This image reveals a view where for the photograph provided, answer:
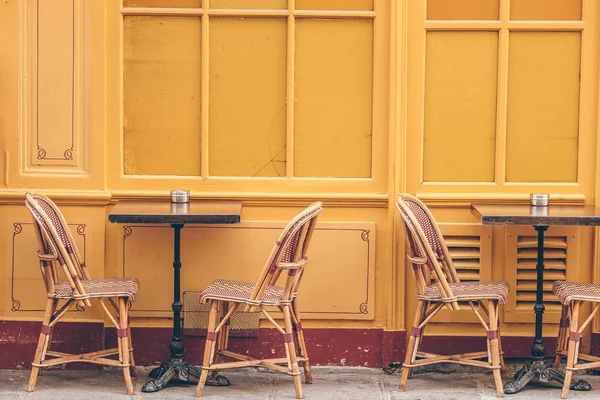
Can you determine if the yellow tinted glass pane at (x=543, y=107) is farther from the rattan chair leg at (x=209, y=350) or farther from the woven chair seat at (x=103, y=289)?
the woven chair seat at (x=103, y=289)

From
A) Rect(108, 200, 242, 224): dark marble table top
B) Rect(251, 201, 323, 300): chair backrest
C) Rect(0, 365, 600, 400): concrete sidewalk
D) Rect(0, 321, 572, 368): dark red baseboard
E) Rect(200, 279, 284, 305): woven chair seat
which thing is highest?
Rect(108, 200, 242, 224): dark marble table top

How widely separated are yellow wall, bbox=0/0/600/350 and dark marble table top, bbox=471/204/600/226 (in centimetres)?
36

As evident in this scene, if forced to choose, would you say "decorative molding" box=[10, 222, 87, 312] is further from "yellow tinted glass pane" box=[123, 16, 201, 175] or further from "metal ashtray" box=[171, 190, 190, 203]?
"metal ashtray" box=[171, 190, 190, 203]

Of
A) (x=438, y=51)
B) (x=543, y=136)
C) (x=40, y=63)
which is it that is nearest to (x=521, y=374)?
(x=543, y=136)

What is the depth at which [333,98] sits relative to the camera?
6527mm

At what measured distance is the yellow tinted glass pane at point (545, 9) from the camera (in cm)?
646

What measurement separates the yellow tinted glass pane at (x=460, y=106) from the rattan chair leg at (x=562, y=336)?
886mm

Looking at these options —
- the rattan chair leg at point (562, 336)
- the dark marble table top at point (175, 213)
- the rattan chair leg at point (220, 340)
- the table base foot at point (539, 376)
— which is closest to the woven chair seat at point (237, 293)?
the rattan chair leg at point (220, 340)

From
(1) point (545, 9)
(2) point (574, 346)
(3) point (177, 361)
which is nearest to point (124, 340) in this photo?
(3) point (177, 361)

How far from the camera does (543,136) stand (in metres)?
6.51

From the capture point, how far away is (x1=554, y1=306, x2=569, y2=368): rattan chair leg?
6277mm

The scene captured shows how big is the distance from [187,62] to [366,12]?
1087mm

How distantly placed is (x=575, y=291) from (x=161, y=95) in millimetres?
2611

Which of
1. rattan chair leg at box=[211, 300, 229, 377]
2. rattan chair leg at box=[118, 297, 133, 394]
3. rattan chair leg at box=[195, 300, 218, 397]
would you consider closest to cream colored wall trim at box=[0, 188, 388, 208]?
rattan chair leg at box=[211, 300, 229, 377]
